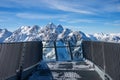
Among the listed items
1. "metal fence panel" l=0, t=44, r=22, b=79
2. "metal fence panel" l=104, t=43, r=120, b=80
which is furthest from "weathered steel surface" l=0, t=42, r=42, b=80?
"metal fence panel" l=104, t=43, r=120, b=80

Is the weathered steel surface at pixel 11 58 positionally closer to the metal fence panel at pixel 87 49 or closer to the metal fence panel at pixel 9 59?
the metal fence panel at pixel 9 59

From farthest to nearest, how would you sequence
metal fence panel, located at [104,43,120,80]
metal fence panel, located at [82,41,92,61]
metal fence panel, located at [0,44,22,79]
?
metal fence panel, located at [82,41,92,61] < metal fence panel, located at [0,44,22,79] < metal fence panel, located at [104,43,120,80]

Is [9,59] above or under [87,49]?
above

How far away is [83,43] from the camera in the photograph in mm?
17672

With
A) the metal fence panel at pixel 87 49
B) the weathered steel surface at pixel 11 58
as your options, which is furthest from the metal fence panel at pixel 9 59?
the metal fence panel at pixel 87 49

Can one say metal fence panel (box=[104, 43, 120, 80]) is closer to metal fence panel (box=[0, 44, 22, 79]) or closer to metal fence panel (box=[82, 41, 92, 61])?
metal fence panel (box=[0, 44, 22, 79])

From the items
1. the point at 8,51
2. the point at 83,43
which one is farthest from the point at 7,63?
the point at 83,43

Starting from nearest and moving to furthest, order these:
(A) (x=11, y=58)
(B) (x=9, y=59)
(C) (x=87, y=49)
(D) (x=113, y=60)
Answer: (D) (x=113, y=60) < (B) (x=9, y=59) < (A) (x=11, y=58) < (C) (x=87, y=49)

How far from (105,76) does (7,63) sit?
3646 millimetres

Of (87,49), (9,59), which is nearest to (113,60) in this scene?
(9,59)

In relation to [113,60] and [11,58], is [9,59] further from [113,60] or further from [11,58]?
[113,60]

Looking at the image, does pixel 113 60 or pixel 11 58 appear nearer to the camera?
pixel 113 60

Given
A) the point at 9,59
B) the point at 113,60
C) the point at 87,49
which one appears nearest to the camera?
the point at 113,60

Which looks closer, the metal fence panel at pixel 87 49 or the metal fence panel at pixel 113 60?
the metal fence panel at pixel 113 60
